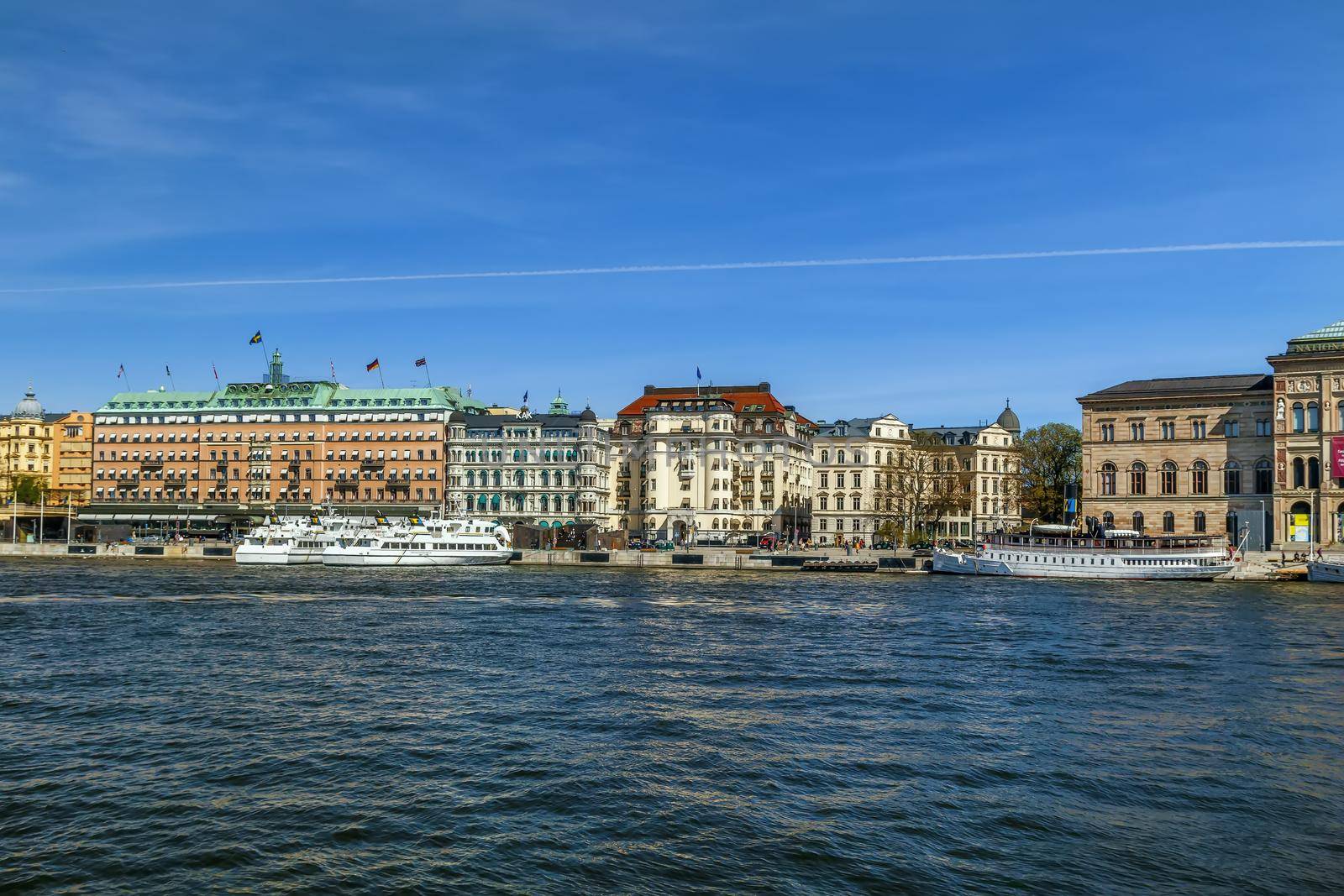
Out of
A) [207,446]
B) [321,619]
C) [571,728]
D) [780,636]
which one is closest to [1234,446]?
[780,636]

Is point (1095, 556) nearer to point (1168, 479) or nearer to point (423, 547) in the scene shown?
point (1168, 479)

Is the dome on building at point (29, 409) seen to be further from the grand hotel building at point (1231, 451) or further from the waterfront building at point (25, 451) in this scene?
the grand hotel building at point (1231, 451)

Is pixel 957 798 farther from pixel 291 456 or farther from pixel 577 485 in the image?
pixel 291 456

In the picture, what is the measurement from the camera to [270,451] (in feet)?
569

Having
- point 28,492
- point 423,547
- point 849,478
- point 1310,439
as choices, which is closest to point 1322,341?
point 1310,439

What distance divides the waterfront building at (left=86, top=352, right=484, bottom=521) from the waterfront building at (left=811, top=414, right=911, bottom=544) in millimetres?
54319

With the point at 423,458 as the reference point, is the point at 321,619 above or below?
below

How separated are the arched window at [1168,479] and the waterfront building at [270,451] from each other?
95.1m

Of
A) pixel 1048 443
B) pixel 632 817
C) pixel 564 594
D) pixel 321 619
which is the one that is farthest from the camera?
pixel 1048 443

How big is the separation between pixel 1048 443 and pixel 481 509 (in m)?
77.8

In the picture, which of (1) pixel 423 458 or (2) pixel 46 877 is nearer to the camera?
(2) pixel 46 877

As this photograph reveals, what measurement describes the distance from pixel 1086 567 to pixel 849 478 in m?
65.1

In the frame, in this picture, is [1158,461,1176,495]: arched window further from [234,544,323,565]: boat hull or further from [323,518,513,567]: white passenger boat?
[234,544,323,565]: boat hull

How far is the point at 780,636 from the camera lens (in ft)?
181
